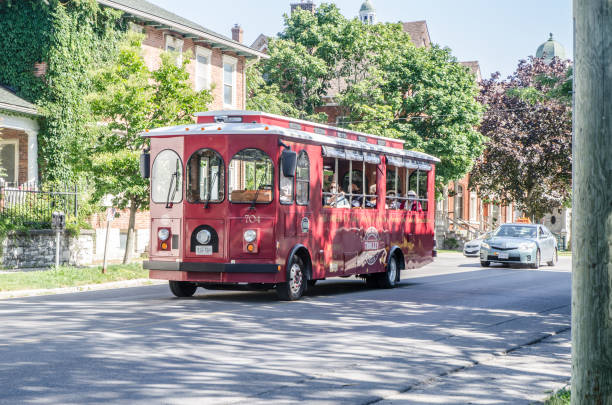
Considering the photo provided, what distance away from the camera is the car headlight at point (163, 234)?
47.3 ft

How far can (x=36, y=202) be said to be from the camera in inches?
900

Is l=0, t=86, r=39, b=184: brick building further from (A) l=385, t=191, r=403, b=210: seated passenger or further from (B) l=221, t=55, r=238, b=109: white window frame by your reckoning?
(A) l=385, t=191, r=403, b=210: seated passenger

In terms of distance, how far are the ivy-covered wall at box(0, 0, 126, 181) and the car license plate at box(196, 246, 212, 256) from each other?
11.7 metres

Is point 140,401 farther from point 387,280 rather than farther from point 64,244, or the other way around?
point 64,244

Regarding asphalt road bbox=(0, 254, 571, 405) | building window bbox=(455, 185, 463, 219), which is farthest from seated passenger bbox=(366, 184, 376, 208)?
building window bbox=(455, 185, 463, 219)

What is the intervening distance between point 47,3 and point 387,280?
13.8 metres

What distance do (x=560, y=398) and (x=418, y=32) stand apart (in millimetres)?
49570

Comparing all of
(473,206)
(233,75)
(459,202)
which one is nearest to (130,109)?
(233,75)

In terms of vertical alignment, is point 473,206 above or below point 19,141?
below

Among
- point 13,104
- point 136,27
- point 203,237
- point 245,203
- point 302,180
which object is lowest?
point 203,237

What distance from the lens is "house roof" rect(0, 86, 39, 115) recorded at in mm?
22844

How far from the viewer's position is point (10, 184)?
24.5 m

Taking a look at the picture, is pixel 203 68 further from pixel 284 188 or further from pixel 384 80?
pixel 284 188

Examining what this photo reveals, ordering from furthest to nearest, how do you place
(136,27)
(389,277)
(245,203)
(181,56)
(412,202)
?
(136,27), (181,56), (412,202), (389,277), (245,203)
